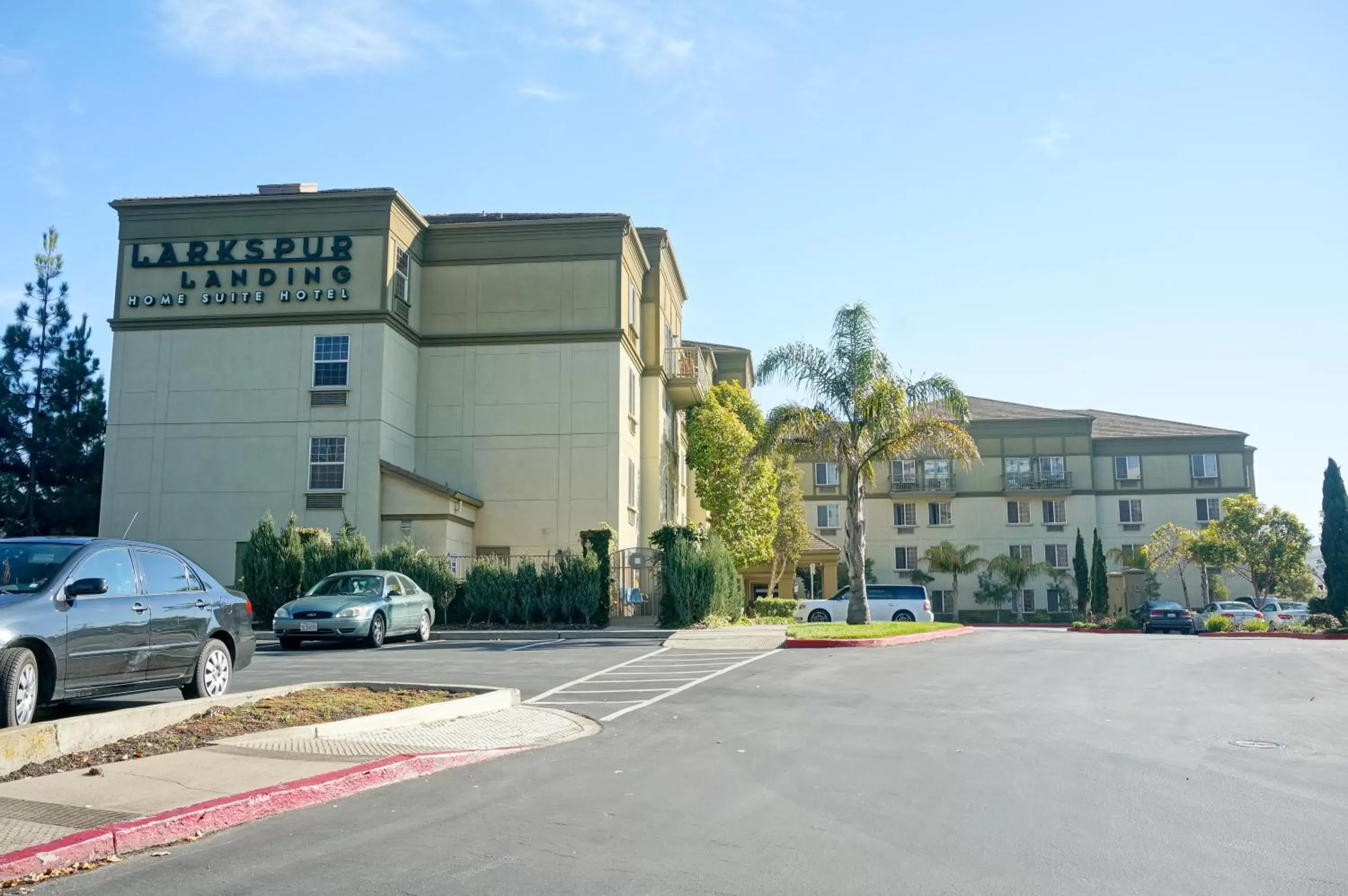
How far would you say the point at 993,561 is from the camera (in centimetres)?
6122

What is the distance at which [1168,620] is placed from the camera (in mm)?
38750

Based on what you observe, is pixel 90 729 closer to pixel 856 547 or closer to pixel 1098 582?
pixel 856 547

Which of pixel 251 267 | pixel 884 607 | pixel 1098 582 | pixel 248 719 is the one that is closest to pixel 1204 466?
pixel 1098 582

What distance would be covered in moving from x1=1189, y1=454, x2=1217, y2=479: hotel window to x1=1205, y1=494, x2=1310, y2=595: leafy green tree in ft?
37.5

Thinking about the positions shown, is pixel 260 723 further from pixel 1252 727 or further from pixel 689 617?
pixel 689 617

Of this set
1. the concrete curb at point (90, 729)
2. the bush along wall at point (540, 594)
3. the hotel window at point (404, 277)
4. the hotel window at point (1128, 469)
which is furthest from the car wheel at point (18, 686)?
the hotel window at point (1128, 469)

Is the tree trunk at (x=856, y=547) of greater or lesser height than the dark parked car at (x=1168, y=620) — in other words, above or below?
above

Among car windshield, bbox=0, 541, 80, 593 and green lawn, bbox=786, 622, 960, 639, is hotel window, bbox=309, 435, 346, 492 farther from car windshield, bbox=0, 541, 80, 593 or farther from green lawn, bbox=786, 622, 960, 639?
car windshield, bbox=0, 541, 80, 593

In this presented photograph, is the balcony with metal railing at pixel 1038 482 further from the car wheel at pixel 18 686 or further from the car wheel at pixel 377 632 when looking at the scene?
the car wheel at pixel 18 686

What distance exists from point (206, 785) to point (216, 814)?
707 millimetres

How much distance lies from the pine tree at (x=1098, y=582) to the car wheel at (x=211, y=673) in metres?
45.3

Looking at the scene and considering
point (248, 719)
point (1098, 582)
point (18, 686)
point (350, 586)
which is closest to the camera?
point (18, 686)

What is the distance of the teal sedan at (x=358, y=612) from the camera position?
→ 20844 millimetres

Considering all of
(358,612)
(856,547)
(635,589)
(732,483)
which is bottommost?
(358,612)
